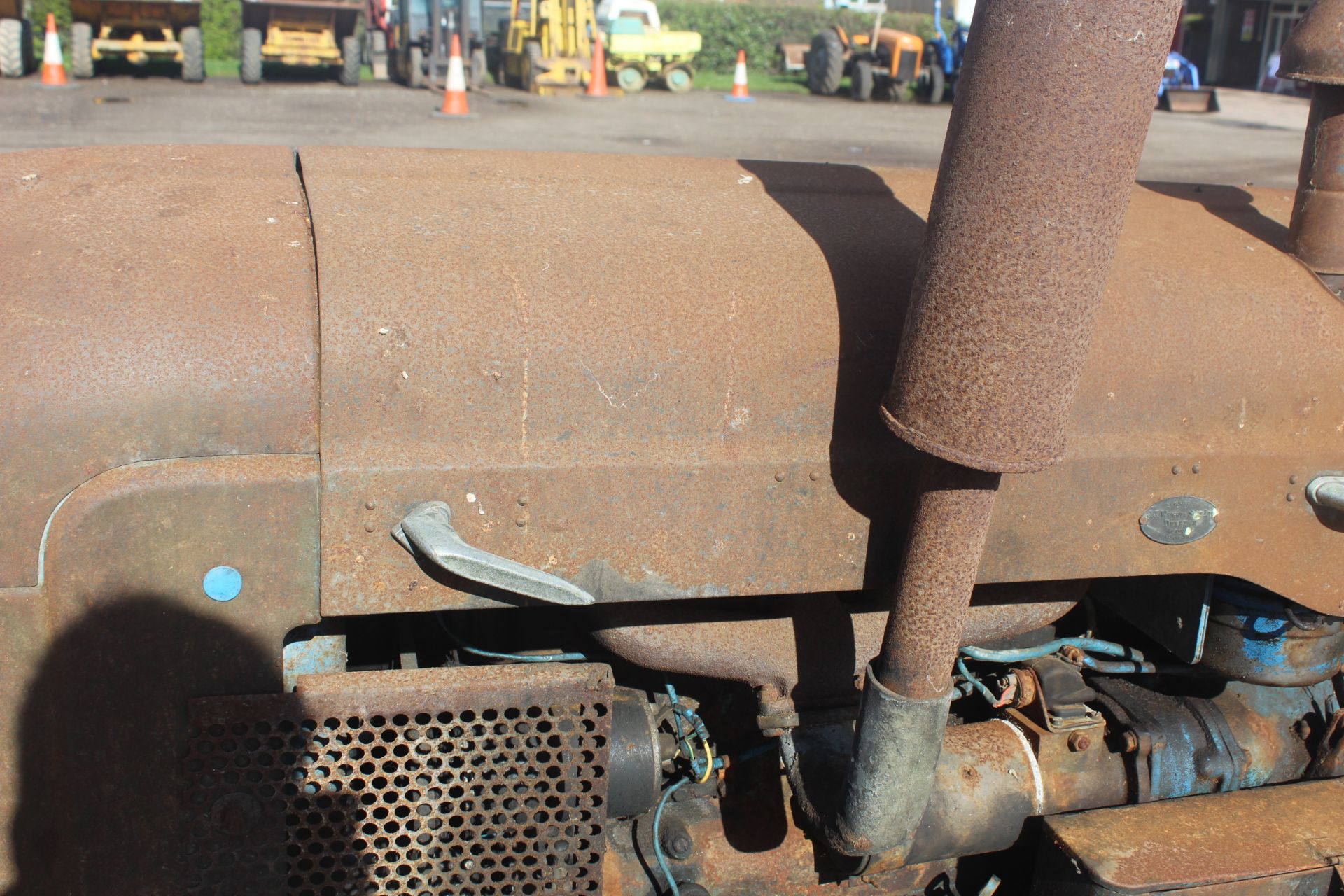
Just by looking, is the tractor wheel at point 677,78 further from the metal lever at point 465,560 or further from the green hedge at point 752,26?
the metal lever at point 465,560

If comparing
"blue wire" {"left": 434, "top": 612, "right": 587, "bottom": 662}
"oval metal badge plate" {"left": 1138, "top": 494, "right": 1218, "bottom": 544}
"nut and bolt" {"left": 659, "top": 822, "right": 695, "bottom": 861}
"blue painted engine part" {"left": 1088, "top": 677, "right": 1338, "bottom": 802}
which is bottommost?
"nut and bolt" {"left": 659, "top": 822, "right": 695, "bottom": 861}

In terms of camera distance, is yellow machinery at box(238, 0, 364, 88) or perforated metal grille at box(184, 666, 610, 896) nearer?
perforated metal grille at box(184, 666, 610, 896)

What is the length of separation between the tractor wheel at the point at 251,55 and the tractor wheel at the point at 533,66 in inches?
139

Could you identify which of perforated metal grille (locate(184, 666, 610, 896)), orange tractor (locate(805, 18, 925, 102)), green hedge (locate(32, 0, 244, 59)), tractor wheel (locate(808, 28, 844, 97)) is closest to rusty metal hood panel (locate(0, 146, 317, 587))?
perforated metal grille (locate(184, 666, 610, 896))

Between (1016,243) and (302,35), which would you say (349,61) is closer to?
(302,35)

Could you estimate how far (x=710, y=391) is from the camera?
1609mm

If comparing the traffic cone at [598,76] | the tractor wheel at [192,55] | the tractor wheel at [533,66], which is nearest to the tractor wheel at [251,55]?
the tractor wheel at [192,55]

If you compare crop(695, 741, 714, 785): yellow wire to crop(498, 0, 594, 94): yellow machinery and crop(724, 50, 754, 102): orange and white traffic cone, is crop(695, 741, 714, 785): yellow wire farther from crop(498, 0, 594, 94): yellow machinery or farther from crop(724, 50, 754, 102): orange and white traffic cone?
crop(724, 50, 754, 102): orange and white traffic cone

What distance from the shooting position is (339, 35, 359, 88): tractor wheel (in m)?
15.2

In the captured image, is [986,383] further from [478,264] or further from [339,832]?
[339,832]

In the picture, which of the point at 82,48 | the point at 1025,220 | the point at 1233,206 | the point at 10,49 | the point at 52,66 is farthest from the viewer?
the point at 82,48

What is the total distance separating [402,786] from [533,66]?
1542cm

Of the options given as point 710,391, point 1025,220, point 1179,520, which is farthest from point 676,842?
point 1025,220

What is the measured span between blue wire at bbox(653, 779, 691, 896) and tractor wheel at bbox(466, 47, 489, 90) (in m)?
15.1
